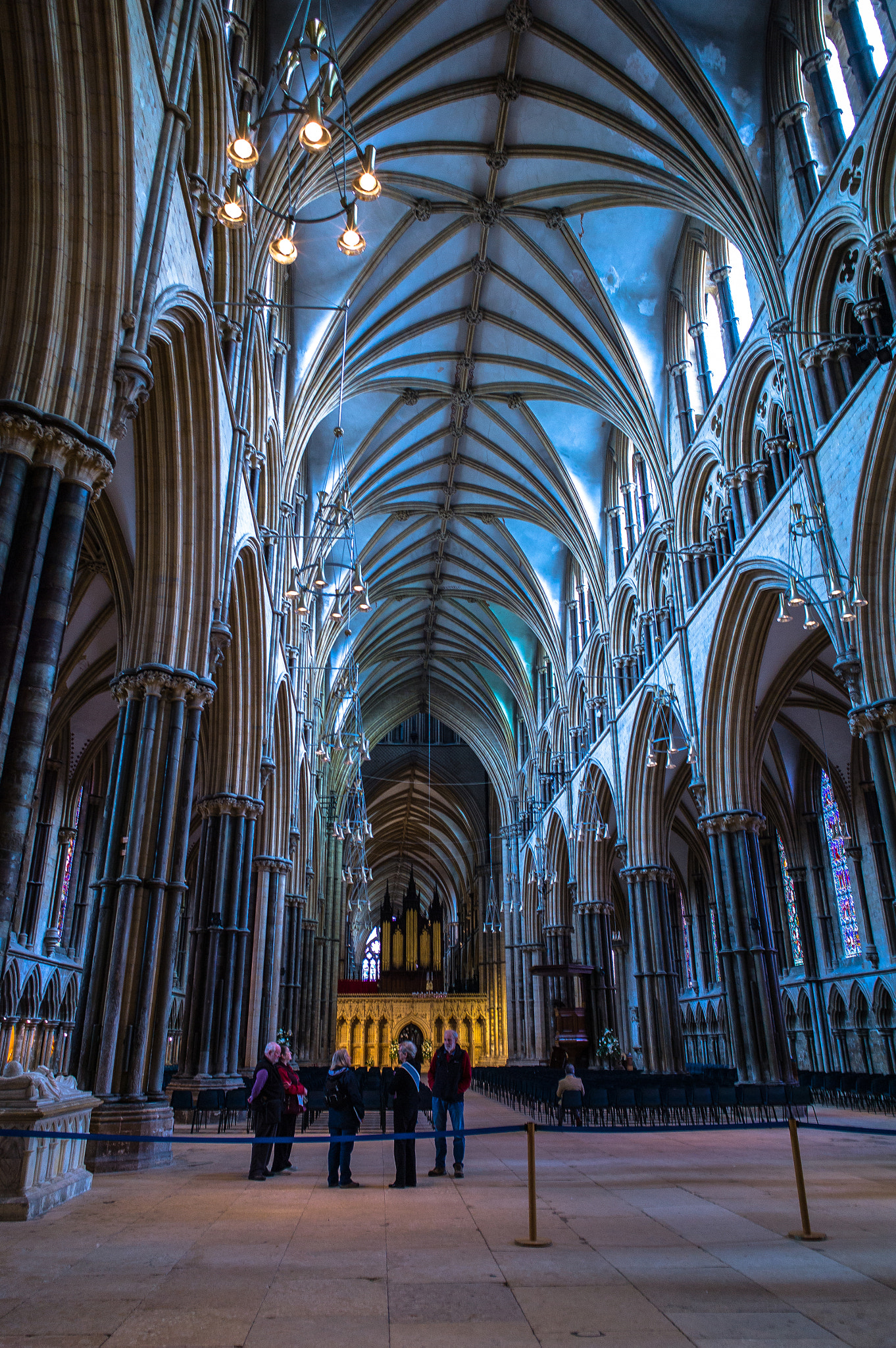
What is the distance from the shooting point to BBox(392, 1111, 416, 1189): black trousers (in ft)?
26.0

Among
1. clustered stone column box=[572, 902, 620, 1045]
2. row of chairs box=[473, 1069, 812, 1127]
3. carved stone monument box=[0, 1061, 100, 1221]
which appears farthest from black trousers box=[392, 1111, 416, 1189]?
clustered stone column box=[572, 902, 620, 1045]

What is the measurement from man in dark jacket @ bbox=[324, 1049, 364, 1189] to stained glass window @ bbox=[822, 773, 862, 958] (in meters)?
19.5

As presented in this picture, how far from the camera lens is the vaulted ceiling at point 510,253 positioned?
54.4 ft

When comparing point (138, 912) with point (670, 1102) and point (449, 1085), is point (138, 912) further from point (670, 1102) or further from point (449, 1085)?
point (670, 1102)

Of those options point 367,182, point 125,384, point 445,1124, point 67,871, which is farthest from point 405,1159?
point 67,871

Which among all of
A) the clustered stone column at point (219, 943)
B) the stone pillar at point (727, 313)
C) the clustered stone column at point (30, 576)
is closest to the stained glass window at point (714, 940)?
the stone pillar at point (727, 313)

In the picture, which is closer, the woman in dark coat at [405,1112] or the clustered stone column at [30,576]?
the clustered stone column at [30,576]

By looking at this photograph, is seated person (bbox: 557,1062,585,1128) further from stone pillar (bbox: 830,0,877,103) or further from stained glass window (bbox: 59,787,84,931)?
stained glass window (bbox: 59,787,84,931)

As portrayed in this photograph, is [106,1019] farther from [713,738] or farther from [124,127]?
[713,738]

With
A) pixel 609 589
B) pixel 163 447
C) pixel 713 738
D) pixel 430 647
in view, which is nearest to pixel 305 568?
pixel 163 447

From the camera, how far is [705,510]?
20.4 m

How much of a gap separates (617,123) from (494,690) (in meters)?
27.2

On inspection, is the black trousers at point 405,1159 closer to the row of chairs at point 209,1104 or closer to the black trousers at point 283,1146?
the black trousers at point 283,1146

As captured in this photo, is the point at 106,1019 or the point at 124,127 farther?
the point at 106,1019
